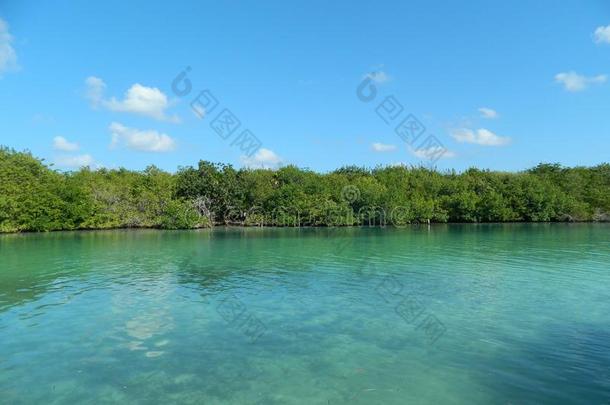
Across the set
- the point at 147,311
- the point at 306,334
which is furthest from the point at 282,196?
the point at 306,334

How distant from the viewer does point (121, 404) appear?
638cm

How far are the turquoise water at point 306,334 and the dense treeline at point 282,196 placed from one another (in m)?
31.3

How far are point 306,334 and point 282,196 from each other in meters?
46.2

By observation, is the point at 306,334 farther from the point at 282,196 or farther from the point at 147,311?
the point at 282,196

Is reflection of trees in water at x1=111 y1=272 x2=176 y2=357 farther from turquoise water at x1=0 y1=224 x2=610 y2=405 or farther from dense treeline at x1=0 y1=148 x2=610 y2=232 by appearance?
dense treeline at x1=0 y1=148 x2=610 y2=232

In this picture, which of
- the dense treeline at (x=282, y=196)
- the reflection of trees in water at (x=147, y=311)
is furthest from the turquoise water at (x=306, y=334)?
the dense treeline at (x=282, y=196)

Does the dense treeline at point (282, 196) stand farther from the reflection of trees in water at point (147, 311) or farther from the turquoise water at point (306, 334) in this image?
the reflection of trees in water at point (147, 311)

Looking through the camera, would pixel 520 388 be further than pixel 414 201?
No

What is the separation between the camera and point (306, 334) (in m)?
9.77

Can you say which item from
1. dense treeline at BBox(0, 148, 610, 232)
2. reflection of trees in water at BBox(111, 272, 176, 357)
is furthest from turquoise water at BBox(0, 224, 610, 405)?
dense treeline at BBox(0, 148, 610, 232)

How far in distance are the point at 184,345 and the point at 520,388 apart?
614 cm

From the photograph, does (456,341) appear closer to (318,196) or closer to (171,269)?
(171,269)

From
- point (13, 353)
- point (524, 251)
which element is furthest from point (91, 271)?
point (524, 251)

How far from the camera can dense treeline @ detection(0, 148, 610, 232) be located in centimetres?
4706
